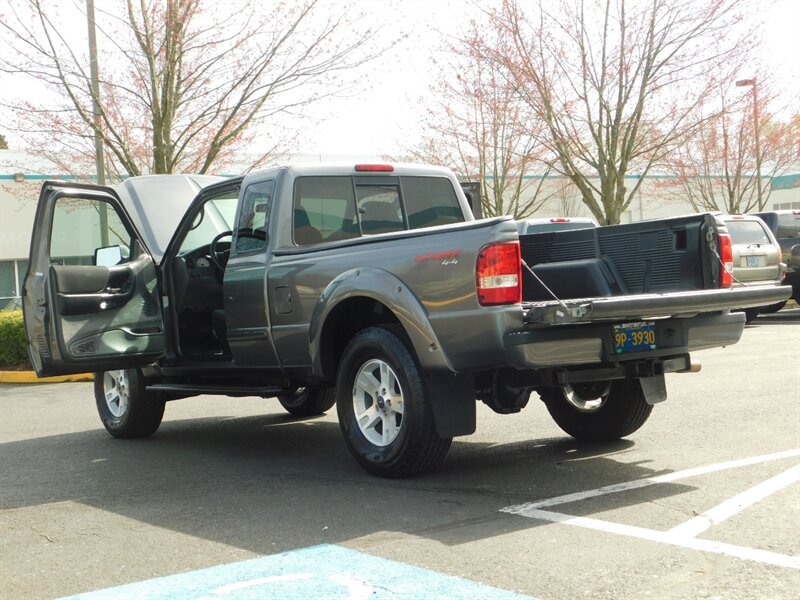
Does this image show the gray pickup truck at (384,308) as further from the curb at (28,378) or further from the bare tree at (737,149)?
the bare tree at (737,149)

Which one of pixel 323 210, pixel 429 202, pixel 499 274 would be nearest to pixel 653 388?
pixel 499 274

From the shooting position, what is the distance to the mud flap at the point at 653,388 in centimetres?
633

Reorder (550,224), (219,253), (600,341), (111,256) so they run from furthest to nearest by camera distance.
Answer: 1. (550,224)
2. (219,253)
3. (111,256)
4. (600,341)

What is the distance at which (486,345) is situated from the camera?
5.53 metres

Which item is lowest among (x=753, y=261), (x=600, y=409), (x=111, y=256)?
(x=600, y=409)

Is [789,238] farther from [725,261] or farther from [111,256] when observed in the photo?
[111,256]

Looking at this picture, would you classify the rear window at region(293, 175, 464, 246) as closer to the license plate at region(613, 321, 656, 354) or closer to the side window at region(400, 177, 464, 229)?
the side window at region(400, 177, 464, 229)

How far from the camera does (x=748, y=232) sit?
1616 cm

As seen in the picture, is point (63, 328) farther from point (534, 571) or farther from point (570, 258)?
point (534, 571)

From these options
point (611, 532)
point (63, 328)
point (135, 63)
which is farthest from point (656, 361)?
point (135, 63)

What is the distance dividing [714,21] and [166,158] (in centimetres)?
1043

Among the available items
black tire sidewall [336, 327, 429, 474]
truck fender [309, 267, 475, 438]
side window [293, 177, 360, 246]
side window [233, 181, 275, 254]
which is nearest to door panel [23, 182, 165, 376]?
side window [233, 181, 275, 254]

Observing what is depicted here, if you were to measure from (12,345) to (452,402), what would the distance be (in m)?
11.1

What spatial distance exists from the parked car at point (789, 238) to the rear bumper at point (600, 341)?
1244 centimetres
